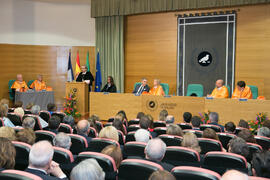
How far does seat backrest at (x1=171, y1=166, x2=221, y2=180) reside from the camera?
1.74 meters

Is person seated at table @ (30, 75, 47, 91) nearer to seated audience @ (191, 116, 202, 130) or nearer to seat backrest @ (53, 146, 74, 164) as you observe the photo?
seated audience @ (191, 116, 202, 130)

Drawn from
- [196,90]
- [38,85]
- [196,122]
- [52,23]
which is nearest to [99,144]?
[196,122]

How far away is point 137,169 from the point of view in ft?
6.27

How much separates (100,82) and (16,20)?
3879 millimetres

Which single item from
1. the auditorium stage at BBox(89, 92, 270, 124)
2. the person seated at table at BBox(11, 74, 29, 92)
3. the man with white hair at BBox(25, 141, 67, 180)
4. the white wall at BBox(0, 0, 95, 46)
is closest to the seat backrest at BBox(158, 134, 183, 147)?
the man with white hair at BBox(25, 141, 67, 180)

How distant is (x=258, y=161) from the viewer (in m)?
2.10

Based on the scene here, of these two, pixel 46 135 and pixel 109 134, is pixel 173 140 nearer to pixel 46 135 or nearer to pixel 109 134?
pixel 109 134

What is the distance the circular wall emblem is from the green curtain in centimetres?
273

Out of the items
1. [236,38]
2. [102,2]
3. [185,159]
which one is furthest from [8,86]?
[185,159]

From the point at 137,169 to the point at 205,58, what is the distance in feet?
24.0

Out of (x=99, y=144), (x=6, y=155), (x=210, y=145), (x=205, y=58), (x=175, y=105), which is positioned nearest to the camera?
(x=6, y=155)

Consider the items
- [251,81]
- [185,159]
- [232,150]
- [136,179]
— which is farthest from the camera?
[251,81]

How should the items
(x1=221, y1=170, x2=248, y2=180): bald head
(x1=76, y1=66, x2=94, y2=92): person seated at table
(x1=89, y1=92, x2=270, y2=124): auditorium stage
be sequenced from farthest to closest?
(x1=76, y1=66, x2=94, y2=92): person seated at table < (x1=89, y1=92, x2=270, y2=124): auditorium stage < (x1=221, y1=170, x2=248, y2=180): bald head

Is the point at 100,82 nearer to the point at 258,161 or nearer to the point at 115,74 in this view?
the point at 115,74
